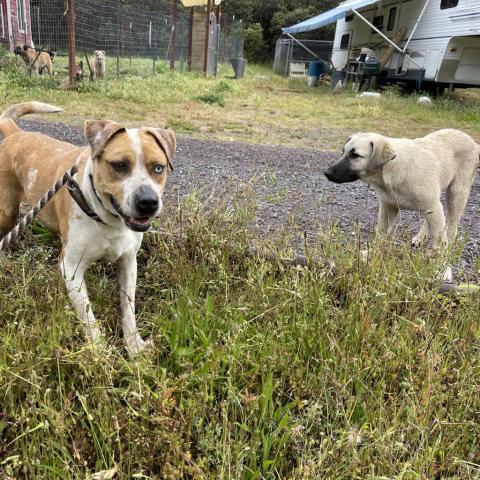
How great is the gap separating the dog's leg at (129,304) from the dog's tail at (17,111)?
1395mm

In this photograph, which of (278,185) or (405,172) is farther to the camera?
(278,185)

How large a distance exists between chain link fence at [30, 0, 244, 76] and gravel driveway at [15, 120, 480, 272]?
372 inches

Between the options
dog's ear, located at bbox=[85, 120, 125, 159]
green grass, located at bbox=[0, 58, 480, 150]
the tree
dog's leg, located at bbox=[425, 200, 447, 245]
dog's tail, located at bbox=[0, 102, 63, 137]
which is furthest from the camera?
the tree

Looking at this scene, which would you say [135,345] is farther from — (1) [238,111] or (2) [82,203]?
(1) [238,111]

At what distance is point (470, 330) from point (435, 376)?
0.46m

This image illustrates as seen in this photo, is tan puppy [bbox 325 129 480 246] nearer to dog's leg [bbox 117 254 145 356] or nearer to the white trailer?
dog's leg [bbox 117 254 145 356]

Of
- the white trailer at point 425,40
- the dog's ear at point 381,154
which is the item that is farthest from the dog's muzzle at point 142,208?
the white trailer at point 425,40

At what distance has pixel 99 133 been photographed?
2.40 m

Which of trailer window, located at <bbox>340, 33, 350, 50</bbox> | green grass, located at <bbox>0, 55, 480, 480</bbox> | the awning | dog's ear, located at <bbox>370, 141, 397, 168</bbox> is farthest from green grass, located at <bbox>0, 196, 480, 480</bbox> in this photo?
trailer window, located at <bbox>340, 33, 350, 50</bbox>

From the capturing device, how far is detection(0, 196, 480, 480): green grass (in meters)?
1.67

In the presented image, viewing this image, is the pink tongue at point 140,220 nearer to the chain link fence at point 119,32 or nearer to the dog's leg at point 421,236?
the dog's leg at point 421,236

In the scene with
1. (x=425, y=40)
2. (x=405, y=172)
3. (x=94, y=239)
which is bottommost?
(x=94, y=239)

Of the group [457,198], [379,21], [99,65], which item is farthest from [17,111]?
[379,21]

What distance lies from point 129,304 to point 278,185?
3.24 m
